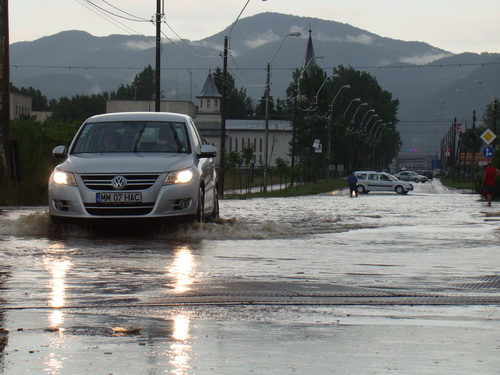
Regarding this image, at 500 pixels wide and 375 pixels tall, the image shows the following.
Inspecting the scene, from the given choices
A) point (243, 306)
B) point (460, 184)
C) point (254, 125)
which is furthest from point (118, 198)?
point (254, 125)

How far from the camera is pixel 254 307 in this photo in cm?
806

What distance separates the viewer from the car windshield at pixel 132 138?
53.1ft

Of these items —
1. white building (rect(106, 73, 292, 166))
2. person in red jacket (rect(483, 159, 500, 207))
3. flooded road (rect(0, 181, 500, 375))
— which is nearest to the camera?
flooded road (rect(0, 181, 500, 375))

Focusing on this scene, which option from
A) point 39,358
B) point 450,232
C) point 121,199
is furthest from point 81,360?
point 450,232

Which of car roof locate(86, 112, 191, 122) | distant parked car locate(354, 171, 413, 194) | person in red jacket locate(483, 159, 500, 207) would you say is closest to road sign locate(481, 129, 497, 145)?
person in red jacket locate(483, 159, 500, 207)

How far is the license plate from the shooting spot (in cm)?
1483

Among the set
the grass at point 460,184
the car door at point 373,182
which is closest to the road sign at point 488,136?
the car door at point 373,182

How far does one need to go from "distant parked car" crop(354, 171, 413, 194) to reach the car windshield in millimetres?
54916

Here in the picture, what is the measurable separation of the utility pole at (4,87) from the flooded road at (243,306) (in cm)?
1228

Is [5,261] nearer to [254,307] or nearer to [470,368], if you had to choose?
[254,307]

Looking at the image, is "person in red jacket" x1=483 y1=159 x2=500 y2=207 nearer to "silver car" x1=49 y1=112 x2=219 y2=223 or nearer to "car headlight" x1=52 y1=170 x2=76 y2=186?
"silver car" x1=49 y1=112 x2=219 y2=223

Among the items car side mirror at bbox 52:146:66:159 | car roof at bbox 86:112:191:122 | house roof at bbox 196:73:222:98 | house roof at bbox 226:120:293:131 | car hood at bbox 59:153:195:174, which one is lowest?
car hood at bbox 59:153:195:174

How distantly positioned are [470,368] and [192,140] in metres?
11.1

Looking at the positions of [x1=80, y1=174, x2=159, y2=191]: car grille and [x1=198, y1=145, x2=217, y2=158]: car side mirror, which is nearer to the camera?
[x1=80, y1=174, x2=159, y2=191]: car grille
